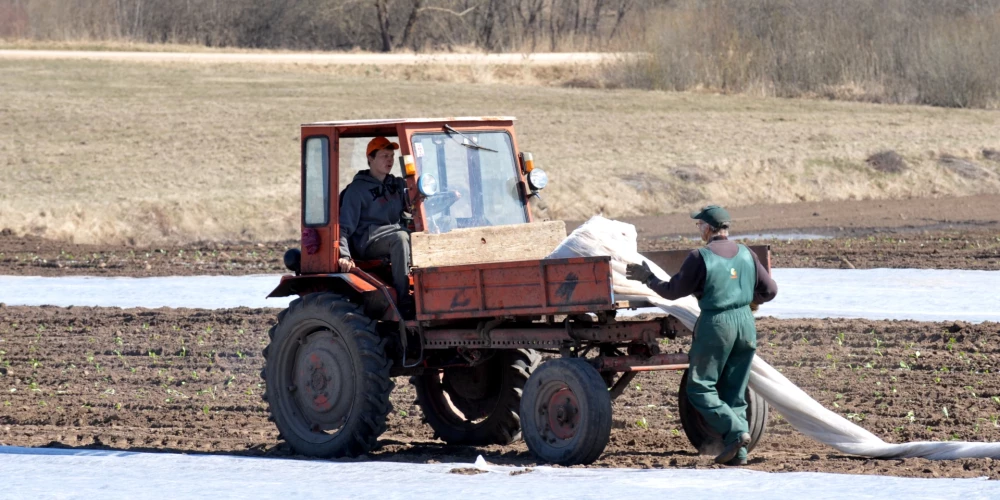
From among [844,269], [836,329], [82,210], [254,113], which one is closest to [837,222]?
[844,269]

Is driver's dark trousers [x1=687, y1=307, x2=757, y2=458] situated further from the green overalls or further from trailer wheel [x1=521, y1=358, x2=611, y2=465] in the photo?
trailer wheel [x1=521, y1=358, x2=611, y2=465]

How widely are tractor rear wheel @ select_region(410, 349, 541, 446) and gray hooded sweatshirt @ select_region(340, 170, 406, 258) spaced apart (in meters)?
0.96

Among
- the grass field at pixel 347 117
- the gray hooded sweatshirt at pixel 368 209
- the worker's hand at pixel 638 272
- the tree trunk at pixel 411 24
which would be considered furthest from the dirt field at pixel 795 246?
the tree trunk at pixel 411 24

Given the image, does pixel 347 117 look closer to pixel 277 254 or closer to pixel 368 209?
pixel 277 254

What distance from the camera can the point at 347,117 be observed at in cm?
3269

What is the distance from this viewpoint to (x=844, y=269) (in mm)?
16438

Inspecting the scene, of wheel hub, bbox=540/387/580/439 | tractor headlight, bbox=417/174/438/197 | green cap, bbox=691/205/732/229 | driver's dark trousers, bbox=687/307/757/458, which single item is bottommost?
wheel hub, bbox=540/387/580/439

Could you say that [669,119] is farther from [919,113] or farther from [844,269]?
[844,269]

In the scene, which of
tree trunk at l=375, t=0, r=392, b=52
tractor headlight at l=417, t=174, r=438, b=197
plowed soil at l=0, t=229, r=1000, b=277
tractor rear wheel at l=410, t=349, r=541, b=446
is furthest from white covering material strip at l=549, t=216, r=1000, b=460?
tree trunk at l=375, t=0, r=392, b=52

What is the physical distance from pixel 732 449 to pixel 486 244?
2096 millimetres

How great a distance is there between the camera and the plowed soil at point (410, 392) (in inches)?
318

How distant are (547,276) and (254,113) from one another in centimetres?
2687

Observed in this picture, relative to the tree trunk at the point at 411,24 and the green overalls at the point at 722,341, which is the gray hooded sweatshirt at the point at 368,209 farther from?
the tree trunk at the point at 411,24

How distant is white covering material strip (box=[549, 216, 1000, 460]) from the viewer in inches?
286
